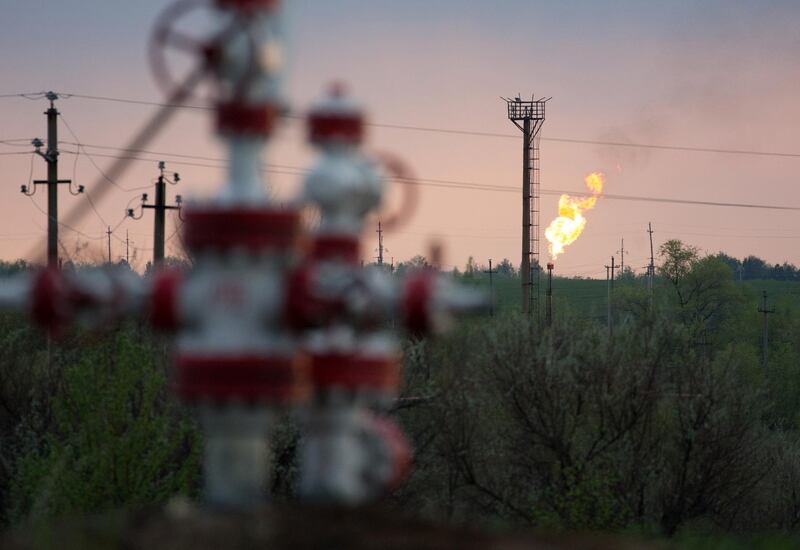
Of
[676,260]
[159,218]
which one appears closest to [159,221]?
[159,218]

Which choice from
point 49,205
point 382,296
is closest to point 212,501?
point 382,296

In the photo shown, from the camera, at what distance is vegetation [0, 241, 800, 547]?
120 feet

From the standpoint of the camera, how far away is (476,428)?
1610 inches

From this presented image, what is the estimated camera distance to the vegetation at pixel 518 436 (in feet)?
120

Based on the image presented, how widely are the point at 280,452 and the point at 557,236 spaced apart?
73.9 feet

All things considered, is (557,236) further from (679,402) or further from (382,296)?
(382,296)

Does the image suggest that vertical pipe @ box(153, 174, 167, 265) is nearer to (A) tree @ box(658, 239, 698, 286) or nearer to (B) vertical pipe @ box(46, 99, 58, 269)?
(B) vertical pipe @ box(46, 99, 58, 269)

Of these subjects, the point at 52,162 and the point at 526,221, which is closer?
the point at 52,162

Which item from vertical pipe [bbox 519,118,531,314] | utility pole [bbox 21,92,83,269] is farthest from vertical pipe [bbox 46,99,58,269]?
vertical pipe [bbox 519,118,531,314]

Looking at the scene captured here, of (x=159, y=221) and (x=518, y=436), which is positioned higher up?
(x=159, y=221)

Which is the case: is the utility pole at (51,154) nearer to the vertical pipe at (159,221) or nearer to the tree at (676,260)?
the vertical pipe at (159,221)

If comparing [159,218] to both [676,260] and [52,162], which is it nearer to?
[52,162]

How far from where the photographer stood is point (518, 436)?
131 ft

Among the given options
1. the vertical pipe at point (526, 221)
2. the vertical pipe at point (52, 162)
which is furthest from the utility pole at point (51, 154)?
the vertical pipe at point (526, 221)
